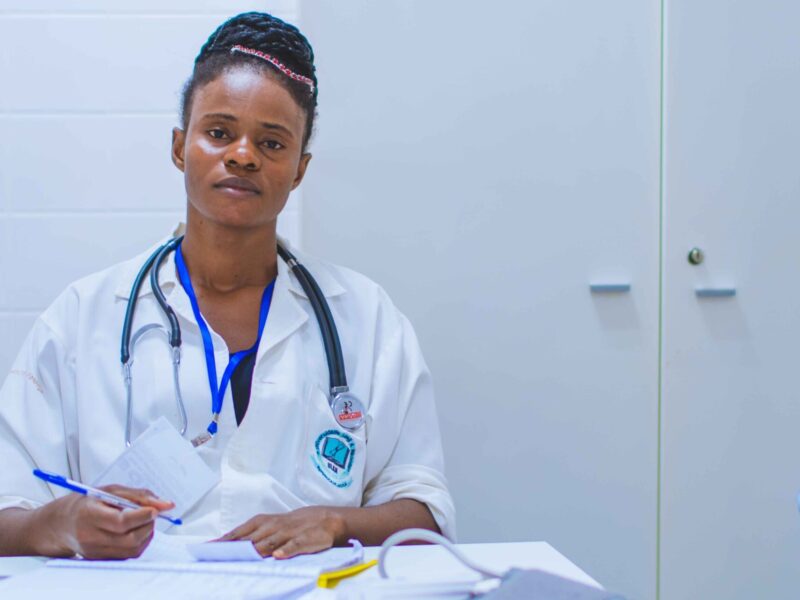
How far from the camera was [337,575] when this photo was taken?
1070mm

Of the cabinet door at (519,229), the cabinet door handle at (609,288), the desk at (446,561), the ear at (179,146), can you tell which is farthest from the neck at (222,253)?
the cabinet door handle at (609,288)

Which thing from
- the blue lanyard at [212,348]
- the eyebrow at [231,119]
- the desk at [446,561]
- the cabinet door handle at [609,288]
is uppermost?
the eyebrow at [231,119]

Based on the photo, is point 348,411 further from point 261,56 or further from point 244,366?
point 261,56

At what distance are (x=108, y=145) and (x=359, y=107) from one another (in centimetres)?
55

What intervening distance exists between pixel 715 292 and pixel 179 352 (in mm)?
1242

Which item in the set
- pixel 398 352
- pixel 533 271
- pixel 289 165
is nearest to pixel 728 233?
pixel 533 271

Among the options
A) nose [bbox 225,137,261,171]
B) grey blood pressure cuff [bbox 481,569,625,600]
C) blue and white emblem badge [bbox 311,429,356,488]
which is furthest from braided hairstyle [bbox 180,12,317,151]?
grey blood pressure cuff [bbox 481,569,625,600]

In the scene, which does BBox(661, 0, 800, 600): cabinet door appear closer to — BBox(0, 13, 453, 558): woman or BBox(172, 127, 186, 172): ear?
BBox(0, 13, 453, 558): woman

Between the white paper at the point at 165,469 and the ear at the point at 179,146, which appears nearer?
the white paper at the point at 165,469

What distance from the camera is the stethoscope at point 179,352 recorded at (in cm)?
141

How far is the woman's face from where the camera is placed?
4.97 ft

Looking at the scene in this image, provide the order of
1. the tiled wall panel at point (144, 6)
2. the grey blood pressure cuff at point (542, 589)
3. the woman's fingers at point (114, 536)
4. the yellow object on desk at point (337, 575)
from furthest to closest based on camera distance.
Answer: the tiled wall panel at point (144, 6) → the woman's fingers at point (114, 536) → the yellow object on desk at point (337, 575) → the grey blood pressure cuff at point (542, 589)

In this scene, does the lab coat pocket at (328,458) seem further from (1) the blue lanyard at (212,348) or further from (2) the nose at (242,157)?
(2) the nose at (242,157)

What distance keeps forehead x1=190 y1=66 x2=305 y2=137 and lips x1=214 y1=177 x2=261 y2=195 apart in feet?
0.32
